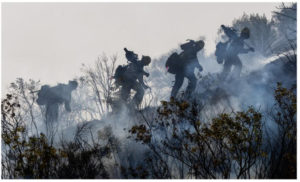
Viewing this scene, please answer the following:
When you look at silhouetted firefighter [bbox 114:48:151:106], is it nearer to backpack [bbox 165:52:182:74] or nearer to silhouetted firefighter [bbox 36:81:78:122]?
backpack [bbox 165:52:182:74]

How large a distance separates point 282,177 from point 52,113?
38.7 ft

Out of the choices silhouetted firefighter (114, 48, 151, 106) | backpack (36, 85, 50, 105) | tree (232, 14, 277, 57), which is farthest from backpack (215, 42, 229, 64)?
tree (232, 14, 277, 57)

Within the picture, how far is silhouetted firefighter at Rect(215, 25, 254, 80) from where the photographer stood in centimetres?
1011

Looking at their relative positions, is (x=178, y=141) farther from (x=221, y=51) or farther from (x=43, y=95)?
(x=43, y=95)

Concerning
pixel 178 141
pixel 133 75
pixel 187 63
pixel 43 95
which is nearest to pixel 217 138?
pixel 178 141

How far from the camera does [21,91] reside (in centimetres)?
2036

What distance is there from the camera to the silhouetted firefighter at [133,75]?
11258mm

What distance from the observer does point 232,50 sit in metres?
10.2

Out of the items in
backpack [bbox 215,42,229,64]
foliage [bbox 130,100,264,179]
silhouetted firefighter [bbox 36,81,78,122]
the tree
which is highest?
the tree

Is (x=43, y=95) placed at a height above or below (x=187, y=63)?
below

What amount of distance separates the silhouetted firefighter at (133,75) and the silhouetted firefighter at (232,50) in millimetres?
3205

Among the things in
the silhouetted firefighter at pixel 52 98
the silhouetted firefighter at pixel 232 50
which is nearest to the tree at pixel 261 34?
the silhouetted firefighter at pixel 232 50

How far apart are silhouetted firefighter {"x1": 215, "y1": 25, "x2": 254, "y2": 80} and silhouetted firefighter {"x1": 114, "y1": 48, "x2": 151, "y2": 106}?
321cm

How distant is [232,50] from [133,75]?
4.37 meters
